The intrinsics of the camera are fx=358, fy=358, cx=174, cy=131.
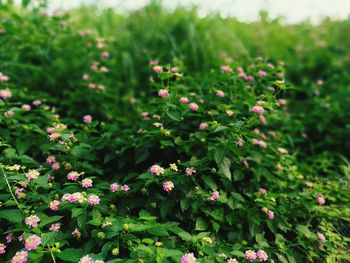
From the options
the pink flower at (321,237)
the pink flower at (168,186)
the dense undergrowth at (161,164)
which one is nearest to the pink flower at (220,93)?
the dense undergrowth at (161,164)

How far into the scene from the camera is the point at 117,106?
119 inches

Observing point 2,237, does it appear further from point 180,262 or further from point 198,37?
point 198,37

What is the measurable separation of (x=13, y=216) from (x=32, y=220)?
97 mm

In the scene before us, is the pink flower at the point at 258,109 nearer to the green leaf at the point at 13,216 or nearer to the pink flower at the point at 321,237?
the pink flower at the point at 321,237

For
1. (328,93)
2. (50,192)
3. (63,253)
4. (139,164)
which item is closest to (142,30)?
(328,93)

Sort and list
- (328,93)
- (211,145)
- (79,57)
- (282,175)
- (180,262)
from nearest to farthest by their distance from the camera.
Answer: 1. (180,262)
2. (211,145)
3. (282,175)
4. (79,57)
5. (328,93)

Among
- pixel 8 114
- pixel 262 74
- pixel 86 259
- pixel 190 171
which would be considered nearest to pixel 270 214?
pixel 190 171

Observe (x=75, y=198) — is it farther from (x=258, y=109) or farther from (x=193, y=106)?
(x=258, y=109)

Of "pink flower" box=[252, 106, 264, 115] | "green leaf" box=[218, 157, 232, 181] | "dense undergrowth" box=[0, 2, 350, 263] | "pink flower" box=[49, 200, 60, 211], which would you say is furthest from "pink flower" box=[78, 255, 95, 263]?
"pink flower" box=[252, 106, 264, 115]

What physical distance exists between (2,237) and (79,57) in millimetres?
2047

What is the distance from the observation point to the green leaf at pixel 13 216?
147 centimetres

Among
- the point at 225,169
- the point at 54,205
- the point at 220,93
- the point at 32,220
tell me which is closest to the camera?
the point at 32,220

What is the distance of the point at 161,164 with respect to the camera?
79.1 inches

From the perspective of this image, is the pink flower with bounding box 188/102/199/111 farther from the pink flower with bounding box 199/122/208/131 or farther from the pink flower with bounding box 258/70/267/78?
the pink flower with bounding box 258/70/267/78
